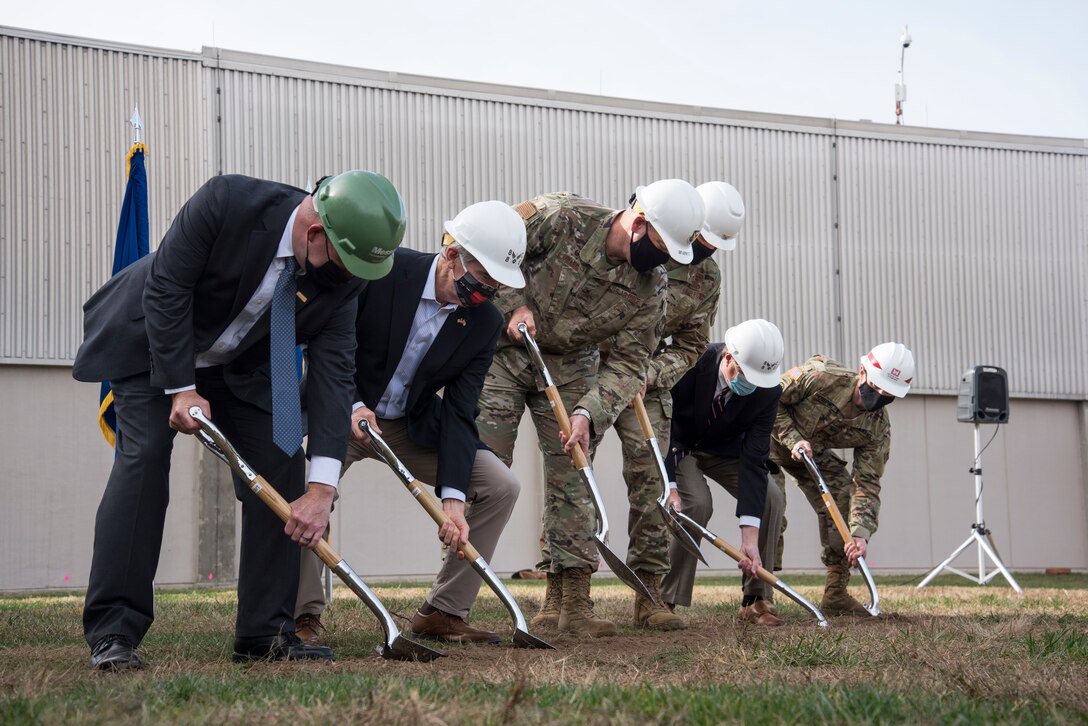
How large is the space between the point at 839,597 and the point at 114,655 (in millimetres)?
5522

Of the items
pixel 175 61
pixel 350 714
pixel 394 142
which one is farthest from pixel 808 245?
pixel 350 714

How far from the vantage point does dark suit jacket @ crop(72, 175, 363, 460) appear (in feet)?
13.5

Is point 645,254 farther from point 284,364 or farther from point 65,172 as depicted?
point 65,172

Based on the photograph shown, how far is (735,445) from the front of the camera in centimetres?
757

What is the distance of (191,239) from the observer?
13.5 feet

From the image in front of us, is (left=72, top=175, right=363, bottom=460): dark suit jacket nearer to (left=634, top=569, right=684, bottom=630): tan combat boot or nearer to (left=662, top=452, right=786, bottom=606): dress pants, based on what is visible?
(left=634, top=569, right=684, bottom=630): tan combat boot

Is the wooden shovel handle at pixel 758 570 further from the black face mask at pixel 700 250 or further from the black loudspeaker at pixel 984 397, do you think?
the black loudspeaker at pixel 984 397

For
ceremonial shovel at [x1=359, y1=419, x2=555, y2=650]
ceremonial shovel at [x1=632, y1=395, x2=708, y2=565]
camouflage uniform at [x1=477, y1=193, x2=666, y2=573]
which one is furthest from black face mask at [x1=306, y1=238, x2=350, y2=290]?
ceremonial shovel at [x1=632, y1=395, x2=708, y2=565]

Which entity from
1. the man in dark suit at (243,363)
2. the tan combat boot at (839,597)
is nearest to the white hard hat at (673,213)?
the man in dark suit at (243,363)

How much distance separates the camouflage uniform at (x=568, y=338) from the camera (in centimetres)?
609

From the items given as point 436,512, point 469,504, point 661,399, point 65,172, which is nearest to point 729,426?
point 661,399

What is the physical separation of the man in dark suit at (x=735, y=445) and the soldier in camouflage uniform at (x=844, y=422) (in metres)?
0.75

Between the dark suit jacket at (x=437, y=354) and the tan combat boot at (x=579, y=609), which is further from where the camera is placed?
the tan combat boot at (x=579, y=609)

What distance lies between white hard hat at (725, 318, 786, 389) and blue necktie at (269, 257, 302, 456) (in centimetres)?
333
